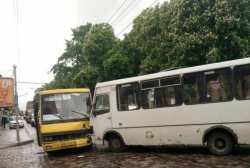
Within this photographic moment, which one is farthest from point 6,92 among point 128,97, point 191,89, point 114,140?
point 191,89

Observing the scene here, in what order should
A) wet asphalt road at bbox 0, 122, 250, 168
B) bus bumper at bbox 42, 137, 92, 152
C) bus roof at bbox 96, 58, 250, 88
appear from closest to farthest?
1. wet asphalt road at bbox 0, 122, 250, 168
2. bus roof at bbox 96, 58, 250, 88
3. bus bumper at bbox 42, 137, 92, 152

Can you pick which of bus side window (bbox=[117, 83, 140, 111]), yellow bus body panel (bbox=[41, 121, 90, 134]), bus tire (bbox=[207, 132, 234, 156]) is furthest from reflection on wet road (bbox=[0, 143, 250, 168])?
bus side window (bbox=[117, 83, 140, 111])

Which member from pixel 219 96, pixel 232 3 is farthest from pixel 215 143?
pixel 232 3

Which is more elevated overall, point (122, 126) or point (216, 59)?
point (216, 59)

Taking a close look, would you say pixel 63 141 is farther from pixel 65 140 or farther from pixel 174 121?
pixel 174 121

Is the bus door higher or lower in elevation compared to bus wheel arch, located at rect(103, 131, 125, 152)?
higher

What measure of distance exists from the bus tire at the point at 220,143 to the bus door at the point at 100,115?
14.7 ft

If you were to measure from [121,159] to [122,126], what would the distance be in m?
1.94

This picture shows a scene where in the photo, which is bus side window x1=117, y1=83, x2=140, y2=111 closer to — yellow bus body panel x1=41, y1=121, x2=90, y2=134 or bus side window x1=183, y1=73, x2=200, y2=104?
bus side window x1=183, y1=73, x2=200, y2=104

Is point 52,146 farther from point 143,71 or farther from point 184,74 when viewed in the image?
point 143,71

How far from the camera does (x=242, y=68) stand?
13.2 meters

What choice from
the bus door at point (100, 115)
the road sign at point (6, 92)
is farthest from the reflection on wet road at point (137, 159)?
the road sign at point (6, 92)

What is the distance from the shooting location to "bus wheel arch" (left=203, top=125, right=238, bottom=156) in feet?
44.2

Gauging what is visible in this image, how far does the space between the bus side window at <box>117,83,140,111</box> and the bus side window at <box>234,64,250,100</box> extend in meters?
4.01
